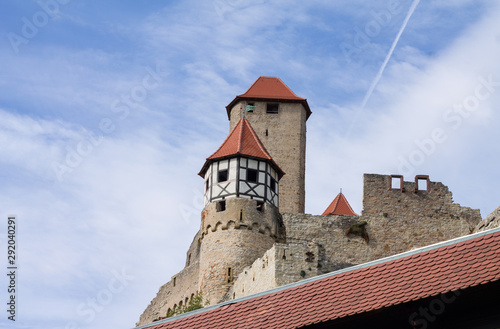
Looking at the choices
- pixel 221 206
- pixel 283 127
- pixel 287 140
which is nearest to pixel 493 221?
pixel 221 206

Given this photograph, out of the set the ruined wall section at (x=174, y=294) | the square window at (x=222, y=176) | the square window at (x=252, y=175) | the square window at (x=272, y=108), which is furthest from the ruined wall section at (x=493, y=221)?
the square window at (x=272, y=108)

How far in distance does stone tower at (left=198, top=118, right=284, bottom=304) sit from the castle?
0.03 meters

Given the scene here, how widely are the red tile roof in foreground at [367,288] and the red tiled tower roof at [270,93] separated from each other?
106 ft

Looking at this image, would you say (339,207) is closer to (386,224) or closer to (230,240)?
(386,224)

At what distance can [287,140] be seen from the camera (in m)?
46.9

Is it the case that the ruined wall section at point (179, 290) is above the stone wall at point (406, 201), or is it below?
below

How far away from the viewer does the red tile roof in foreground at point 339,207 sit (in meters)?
45.6

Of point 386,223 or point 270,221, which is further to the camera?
Result: point 386,223

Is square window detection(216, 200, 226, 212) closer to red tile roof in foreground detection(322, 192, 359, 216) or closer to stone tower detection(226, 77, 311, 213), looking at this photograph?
stone tower detection(226, 77, 311, 213)

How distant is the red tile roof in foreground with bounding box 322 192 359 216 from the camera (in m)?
45.6

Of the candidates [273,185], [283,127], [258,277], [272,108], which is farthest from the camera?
[272,108]

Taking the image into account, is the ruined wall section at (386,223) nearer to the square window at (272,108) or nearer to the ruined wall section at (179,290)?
the ruined wall section at (179,290)

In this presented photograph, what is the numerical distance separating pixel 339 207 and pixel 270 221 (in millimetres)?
9399

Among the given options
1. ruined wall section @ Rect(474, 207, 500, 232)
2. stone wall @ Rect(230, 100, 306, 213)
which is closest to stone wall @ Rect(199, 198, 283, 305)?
stone wall @ Rect(230, 100, 306, 213)
